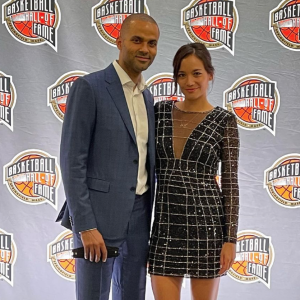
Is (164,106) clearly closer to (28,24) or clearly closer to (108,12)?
(108,12)

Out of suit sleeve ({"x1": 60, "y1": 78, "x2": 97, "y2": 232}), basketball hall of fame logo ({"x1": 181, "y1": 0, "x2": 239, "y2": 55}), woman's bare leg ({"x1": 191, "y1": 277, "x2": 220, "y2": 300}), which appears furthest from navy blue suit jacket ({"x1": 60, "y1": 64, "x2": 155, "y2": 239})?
basketball hall of fame logo ({"x1": 181, "y1": 0, "x2": 239, "y2": 55})

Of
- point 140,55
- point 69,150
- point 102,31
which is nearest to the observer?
point 69,150

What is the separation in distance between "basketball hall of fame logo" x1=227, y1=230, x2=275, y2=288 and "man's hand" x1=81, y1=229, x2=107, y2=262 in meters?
1.07

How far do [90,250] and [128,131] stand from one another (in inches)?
15.0

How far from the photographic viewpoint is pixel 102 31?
2.05 metres

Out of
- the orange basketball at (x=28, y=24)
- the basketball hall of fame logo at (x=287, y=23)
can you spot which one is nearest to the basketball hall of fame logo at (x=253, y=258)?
the basketball hall of fame logo at (x=287, y=23)

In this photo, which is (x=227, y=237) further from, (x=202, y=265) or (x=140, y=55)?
(x=140, y=55)

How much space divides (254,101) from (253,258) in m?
0.80

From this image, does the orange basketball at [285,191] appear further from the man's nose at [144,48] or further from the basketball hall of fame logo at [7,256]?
the basketball hall of fame logo at [7,256]

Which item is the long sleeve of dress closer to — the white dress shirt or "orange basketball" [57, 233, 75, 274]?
the white dress shirt

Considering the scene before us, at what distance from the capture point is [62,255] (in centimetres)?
215

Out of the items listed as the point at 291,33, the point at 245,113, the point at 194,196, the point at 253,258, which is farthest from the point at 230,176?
the point at 291,33

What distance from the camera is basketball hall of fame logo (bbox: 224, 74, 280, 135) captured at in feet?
6.81

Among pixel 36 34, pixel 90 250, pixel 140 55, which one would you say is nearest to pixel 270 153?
pixel 140 55
